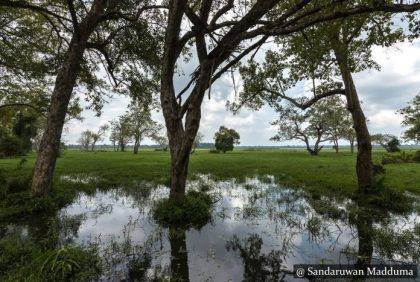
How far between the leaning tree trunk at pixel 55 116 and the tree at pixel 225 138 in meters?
66.6

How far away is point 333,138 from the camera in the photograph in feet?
196

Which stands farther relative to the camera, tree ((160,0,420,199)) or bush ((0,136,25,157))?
bush ((0,136,25,157))

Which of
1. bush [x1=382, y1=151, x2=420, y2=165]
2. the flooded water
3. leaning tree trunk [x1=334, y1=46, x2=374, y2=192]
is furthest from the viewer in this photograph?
bush [x1=382, y1=151, x2=420, y2=165]

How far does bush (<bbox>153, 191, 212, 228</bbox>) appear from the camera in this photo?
26.8 feet

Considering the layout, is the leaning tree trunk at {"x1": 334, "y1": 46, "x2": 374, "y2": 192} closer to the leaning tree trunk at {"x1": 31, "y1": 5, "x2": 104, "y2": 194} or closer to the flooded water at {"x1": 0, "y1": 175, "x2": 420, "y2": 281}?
the flooded water at {"x1": 0, "y1": 175, "x2": 420, "y2": 281}

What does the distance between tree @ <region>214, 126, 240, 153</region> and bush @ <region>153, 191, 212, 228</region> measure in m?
67.9

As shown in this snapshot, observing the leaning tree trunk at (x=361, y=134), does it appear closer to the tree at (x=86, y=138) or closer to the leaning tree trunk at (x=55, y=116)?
the leaning tree trunk at (x=55, y=116)

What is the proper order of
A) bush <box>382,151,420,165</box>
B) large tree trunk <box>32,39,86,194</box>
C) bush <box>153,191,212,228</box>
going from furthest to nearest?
1. bush <box>382,151,420,165</box>
2. large tree trunk <box>32,39,86,194</box>
3. bush <box>153,191,212,228</box>

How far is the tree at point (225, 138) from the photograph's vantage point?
252 feet

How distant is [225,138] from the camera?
77.2m

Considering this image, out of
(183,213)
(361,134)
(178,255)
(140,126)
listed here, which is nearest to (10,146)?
(140,126)

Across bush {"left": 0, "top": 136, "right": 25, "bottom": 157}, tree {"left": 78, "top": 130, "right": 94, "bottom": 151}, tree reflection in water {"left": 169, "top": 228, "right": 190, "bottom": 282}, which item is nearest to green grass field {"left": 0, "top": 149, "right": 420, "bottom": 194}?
tree reflection in water {"left": 169, "top": 228, "right": 190, "bottom": 282}

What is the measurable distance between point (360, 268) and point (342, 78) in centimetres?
968

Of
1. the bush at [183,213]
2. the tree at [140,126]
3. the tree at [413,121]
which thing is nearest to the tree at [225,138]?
the tree at [140,126]
